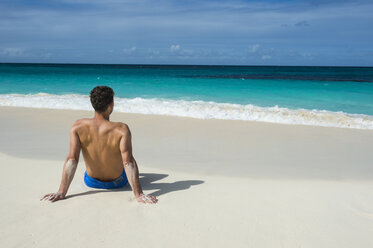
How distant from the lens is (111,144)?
320 cm

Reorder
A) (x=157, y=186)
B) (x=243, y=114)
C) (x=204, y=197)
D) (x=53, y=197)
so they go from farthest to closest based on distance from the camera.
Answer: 1. (x=243, y=114)
2. (x=157, y=186)
3. (x=204, y=197)
4. (x=53, y=197)

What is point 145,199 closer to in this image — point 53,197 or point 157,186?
point 157,186

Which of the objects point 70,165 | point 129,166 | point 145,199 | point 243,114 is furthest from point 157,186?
point 243,114

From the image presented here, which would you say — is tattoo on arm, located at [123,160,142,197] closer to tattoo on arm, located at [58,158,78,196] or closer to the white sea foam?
tattoo on arm, located at [58,158,78,196]

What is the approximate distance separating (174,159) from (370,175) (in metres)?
2.80

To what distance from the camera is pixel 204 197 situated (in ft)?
10.9

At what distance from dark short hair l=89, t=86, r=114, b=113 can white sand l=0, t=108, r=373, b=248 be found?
37.6 inches

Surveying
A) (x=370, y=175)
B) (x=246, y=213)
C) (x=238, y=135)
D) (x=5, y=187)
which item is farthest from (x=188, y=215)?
(x=238, y=135)

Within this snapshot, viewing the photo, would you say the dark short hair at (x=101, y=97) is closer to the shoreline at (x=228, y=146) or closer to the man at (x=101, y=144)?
the man at (x=101, y=144)

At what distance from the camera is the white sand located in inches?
99.7

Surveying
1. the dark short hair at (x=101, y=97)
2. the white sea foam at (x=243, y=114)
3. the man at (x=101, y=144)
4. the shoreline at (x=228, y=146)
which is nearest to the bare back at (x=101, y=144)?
the man at (x=101, y=144)

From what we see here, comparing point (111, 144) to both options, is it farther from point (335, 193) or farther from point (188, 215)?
point (335, 193)

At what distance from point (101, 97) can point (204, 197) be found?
4.88 ft

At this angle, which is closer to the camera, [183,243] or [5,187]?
[183,243]
